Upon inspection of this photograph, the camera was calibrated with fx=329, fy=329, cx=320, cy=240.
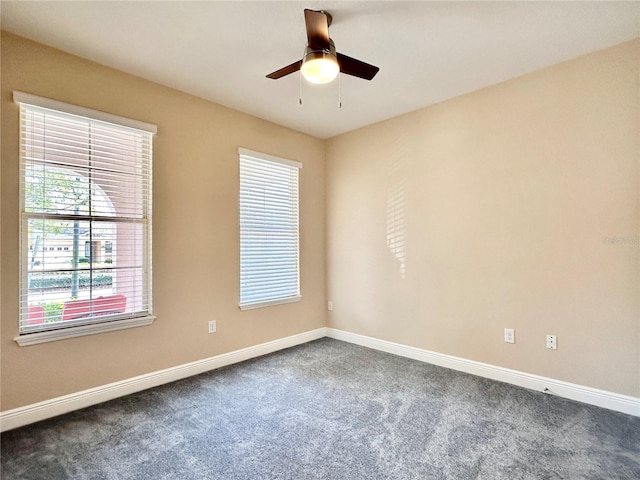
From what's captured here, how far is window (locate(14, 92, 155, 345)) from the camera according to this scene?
2283mm

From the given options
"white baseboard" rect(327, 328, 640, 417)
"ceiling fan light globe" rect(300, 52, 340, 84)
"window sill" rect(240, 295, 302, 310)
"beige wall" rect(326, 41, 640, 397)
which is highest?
"ceiling fan light globe" rect(300, 52, 340, 84)

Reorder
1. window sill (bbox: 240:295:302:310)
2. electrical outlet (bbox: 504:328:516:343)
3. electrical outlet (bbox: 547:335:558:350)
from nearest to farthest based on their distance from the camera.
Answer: electrical outlet (bbox: 547:335:558:350) → electrical outlet (bbox: 504:328:516:343) → window sill (bbox: 240:295:302:310)

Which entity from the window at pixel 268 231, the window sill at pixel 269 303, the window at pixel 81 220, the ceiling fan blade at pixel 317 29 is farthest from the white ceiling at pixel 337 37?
the window sill at pixel 269 303

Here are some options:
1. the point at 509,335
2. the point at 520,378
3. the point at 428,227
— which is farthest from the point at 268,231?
the point at 520,378

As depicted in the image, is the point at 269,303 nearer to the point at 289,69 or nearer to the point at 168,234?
the point at 168,234

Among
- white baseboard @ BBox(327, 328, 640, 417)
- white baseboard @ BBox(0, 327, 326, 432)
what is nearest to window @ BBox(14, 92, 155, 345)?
white baseboard @ BBox(0, 327, 326, 432)

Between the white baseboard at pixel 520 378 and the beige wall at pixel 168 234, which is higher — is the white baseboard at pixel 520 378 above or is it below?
below

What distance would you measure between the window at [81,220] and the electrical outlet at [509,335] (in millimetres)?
3100

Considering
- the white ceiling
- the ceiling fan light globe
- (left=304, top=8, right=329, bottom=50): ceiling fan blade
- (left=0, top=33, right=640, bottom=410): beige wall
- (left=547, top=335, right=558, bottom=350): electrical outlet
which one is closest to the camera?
(left=304, top=8, right=329, bottom=50): ceiling fan blade

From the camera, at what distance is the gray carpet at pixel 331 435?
5.82ft

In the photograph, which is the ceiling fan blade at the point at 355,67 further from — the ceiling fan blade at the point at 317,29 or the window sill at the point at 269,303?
the window sill at the point at 269,303

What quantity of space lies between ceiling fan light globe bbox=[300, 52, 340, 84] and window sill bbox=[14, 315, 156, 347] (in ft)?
7.69

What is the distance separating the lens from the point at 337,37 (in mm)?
2283

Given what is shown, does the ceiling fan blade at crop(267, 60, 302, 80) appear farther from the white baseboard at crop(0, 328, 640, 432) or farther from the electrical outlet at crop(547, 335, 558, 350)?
the electrical outlet at crop(547, 335, 558, 350)
